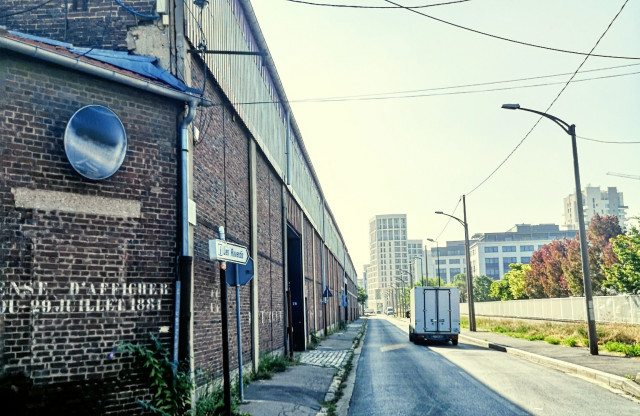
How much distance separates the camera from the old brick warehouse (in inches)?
273

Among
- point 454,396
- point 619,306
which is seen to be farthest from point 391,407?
point 619,306

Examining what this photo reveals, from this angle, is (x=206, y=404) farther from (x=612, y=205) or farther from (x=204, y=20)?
(x=612, y=205)

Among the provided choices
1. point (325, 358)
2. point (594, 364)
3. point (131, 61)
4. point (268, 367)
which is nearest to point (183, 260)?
point (131, 61)

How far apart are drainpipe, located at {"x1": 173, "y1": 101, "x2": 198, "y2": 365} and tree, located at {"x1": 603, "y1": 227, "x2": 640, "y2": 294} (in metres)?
38.7

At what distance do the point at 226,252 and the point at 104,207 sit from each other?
5.64ft

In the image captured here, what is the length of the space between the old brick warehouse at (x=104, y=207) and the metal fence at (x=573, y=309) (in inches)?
795


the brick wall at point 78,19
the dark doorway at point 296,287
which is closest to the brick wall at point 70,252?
the brick wall at point 78,19

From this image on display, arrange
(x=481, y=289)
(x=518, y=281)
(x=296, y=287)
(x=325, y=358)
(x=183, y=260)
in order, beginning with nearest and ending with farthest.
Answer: (x=183, y=260) < (x=325, y=358) < (x=296, y=287) < (x=518, y=281) < (x=481, y=289)

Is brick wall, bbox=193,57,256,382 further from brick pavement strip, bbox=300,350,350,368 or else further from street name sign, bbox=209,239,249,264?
brick pavement strip, bbox=300,350,350,368

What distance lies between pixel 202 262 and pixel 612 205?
195m

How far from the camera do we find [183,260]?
8.27 m

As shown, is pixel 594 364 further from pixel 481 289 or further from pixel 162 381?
pixel 481 289

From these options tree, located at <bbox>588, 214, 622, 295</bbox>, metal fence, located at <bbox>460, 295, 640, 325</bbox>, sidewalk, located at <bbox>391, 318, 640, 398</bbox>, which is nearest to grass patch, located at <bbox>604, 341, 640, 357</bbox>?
sidewalk, located at <bbox>391, 318, 640, 398</bbox>

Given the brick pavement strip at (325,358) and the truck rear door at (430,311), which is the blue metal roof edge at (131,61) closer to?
the brick pavement strip at (325,358)
